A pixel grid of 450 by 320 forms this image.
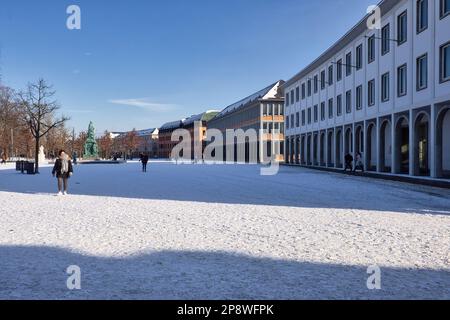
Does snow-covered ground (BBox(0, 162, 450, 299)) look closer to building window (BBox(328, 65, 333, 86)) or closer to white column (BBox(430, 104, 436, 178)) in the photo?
white column (BBox(430, 104, 436, 178))

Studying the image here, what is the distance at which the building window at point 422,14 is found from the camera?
23.3 m

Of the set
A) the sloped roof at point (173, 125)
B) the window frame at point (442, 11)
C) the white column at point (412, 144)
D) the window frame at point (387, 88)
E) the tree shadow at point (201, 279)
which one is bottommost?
the tree shadow at point (201, 279)

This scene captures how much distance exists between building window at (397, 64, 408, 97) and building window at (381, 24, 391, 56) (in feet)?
7.47

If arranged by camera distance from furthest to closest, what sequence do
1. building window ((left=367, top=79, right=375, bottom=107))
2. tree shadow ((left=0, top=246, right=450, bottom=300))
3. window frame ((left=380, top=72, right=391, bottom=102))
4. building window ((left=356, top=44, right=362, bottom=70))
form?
1. building window ((left=356, top=44, right=362, bottom=70))
2. building window ((left=367, top=79, right=375, bottom=107))
3. window frame ((left=380, top=72, right=391, bottom=102))
4. tree shadow ((left=0, top=246, right=450, bottom=300))

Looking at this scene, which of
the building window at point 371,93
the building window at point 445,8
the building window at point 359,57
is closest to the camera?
the building window at point 445,8

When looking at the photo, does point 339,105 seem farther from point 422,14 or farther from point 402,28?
point 422,14

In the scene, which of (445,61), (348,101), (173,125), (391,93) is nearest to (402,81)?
(391,93)

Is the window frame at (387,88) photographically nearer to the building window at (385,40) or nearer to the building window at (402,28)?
the building window at (385,40)

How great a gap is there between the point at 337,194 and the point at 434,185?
682 centimetres

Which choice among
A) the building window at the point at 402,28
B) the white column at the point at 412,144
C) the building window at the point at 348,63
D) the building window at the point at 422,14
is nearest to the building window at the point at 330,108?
the building window at the point at 348,63

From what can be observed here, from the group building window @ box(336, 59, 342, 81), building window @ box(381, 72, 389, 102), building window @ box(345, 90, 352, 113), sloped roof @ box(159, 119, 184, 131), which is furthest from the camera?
sloped roof @ box(159, 119, 184, 131)

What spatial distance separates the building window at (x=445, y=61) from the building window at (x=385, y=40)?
6525 millimetres

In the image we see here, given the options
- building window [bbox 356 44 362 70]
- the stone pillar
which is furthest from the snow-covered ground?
building window [bbox 356 44 362 70]

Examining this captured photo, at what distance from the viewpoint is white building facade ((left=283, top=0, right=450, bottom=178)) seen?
22.2 meters
